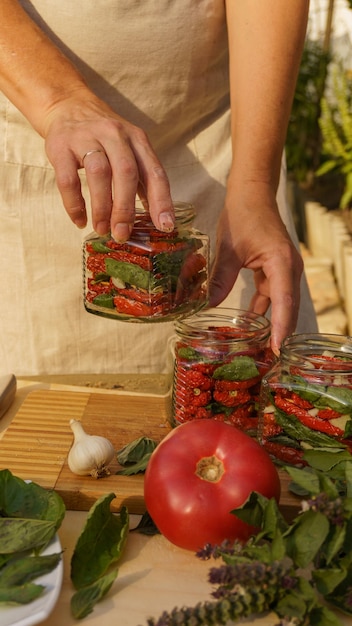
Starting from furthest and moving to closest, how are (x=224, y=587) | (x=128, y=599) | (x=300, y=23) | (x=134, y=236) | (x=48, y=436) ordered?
(x=300, y=23), (x=48, y=436), (x=134, y=236), (x=128, y=599), (x=224, y=587)

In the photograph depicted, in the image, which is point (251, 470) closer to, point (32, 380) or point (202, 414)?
point (202, 414)

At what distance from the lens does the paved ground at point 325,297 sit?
4574mm

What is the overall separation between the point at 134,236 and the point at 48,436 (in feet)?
1.27

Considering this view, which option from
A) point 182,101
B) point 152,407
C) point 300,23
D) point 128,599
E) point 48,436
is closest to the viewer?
point 128,599

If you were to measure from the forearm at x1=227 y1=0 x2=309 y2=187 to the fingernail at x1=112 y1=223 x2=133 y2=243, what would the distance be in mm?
438

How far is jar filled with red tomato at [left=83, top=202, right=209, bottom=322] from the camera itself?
144 cm

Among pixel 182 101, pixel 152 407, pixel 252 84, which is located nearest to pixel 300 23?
pixel 252 84

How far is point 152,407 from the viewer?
171 centimetres

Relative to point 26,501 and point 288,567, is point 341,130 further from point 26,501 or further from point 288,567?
point 288,567

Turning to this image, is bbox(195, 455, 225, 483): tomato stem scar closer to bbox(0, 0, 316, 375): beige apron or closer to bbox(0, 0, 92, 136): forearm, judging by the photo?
bbox(0, 0, 92, 136): forearm

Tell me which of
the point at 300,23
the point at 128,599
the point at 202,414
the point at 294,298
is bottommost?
the point at 128,599

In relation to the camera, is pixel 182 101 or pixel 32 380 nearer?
pixel 32 380

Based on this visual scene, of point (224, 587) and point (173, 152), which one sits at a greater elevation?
point (173, 152)

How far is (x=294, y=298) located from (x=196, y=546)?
0.60 m
